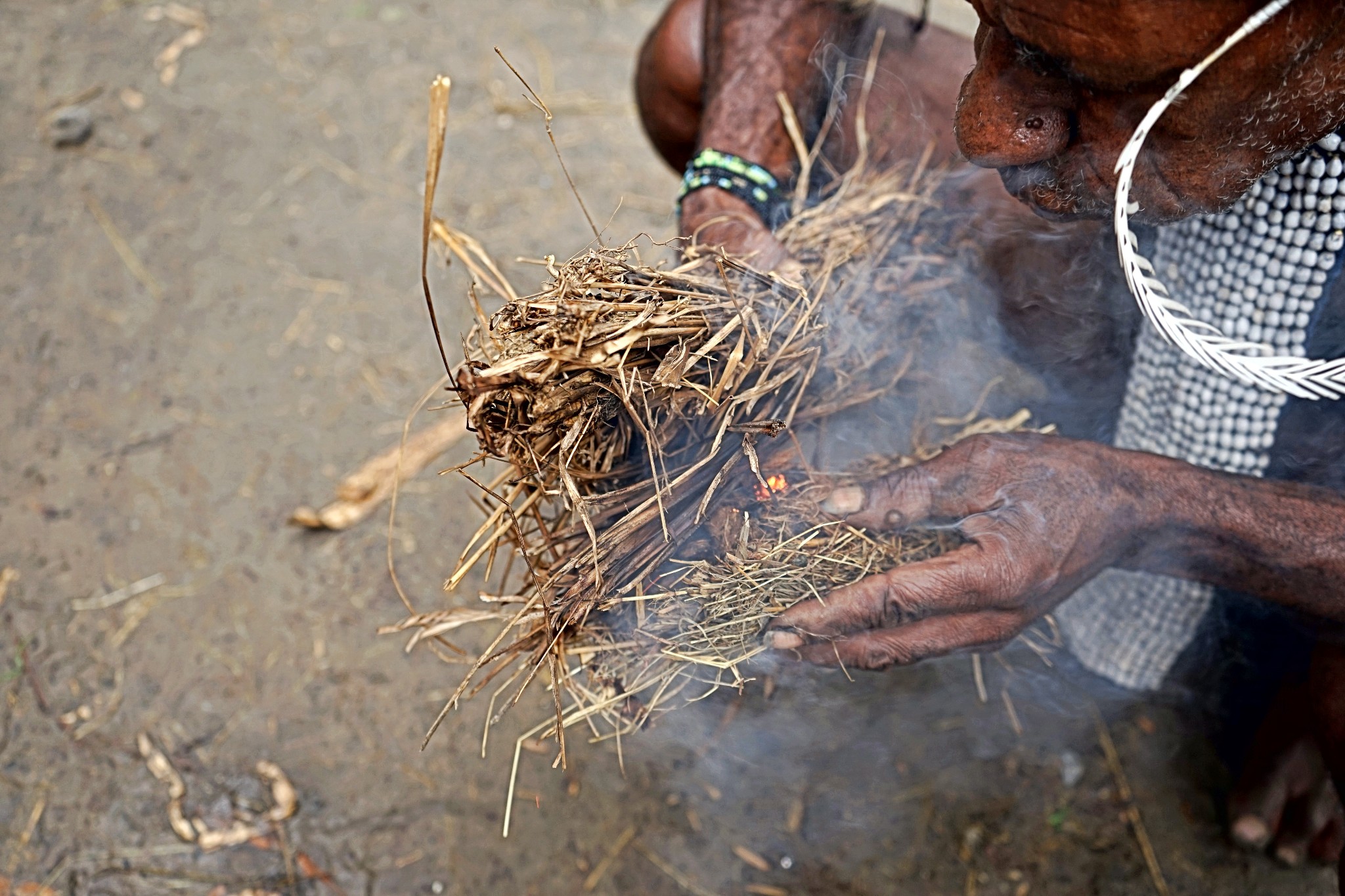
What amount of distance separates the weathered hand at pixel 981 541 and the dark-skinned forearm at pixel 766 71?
0.90 metres

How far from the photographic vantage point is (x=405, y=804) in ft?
7.79

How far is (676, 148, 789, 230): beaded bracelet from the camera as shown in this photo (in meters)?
2.12

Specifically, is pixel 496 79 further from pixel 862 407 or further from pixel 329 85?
pixel 862 407

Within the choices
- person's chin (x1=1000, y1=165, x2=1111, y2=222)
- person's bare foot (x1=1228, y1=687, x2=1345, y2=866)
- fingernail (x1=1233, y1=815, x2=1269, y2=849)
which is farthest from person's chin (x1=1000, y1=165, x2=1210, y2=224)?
fingernail (x1=1233, y1=815, x2=1269, y2=849)

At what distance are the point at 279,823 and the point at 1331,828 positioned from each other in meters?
2.42

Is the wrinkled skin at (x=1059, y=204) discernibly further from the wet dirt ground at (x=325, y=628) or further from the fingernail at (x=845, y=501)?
the wet dirt ground at (x=325, y=628)

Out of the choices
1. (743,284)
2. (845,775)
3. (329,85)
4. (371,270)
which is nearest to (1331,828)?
(845,775)

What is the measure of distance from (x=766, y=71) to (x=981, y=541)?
3.94 feet

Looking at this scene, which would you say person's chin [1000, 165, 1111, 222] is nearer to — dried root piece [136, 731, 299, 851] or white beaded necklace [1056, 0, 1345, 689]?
white beaded necklace [1056, 0, 1345, 689]

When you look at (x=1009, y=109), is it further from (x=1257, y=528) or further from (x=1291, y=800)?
(x=1291, y=800)

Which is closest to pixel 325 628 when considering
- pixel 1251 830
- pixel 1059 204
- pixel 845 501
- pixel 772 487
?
pixel 772 487

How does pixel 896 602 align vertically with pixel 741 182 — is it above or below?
below

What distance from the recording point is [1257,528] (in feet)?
5.41

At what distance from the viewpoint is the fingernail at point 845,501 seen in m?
1.60
